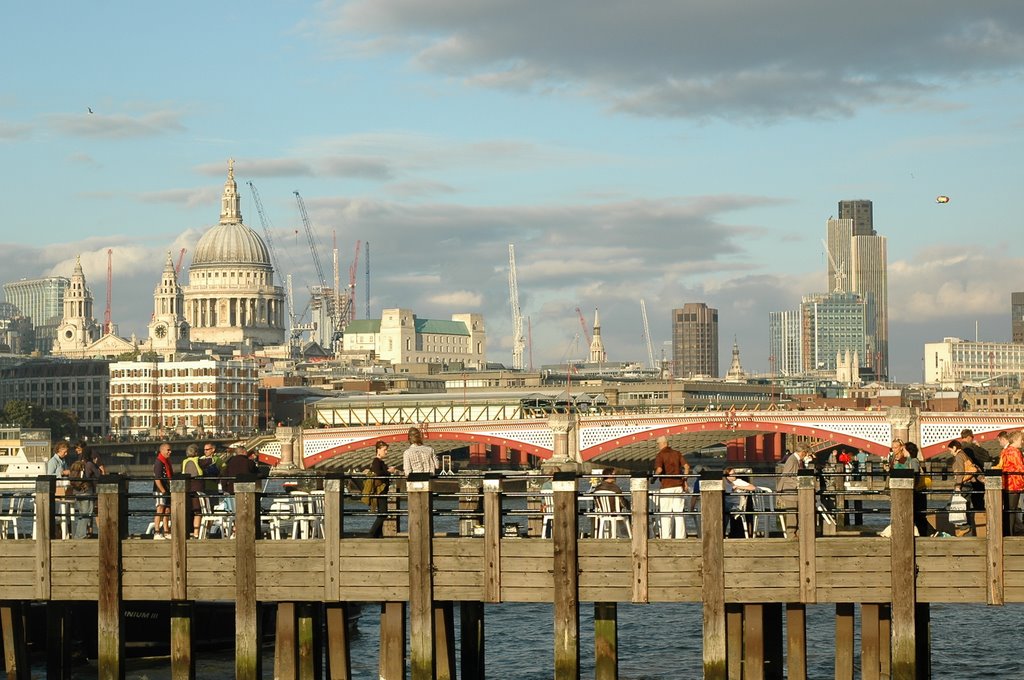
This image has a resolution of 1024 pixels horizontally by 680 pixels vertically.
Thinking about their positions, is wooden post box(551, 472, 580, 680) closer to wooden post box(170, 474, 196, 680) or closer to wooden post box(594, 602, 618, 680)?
wooden post box(594, 602, 618, 680)

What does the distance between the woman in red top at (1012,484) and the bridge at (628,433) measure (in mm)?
108768

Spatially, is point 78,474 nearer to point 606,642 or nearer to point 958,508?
point 606,642

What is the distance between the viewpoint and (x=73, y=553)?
32.7 m

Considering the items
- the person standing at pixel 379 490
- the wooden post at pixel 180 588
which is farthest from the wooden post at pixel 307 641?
the wooden post at pixel 180 588

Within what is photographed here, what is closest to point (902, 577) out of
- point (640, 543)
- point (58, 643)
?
point (640, 543)

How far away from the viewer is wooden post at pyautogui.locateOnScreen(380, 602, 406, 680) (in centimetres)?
3122

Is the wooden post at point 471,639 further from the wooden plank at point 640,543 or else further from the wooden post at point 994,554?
the wooden post at point 994,554

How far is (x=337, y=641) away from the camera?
1281 inches

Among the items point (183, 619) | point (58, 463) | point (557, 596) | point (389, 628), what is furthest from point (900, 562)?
point (58, 463)

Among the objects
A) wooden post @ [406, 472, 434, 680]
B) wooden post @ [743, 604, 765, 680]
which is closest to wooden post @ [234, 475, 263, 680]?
wooden post @ [406, 472, 434, 680]

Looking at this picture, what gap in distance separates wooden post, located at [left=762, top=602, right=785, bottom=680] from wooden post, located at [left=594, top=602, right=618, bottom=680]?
3.29 m

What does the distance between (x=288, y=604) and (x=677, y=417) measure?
12925cm

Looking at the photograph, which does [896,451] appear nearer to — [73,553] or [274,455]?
[73,553]

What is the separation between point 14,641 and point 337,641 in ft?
21.2
